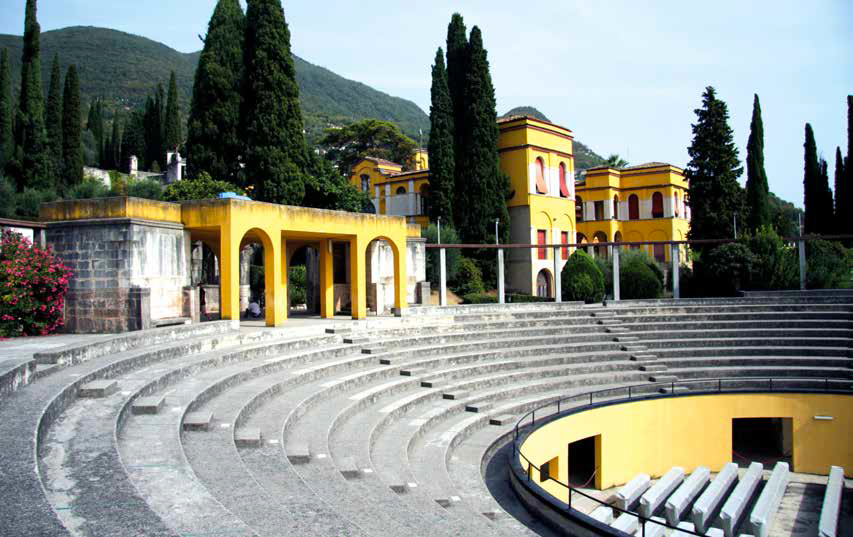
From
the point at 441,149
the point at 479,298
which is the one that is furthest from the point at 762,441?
the point at 441,149

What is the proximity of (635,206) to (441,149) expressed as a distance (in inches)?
729

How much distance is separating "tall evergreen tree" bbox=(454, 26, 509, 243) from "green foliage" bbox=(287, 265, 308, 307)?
32.5 ft

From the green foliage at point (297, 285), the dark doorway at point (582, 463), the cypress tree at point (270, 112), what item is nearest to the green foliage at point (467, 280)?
the green foliage at point (297, 285)

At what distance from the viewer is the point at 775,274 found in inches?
899

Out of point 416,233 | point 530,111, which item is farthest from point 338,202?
point 530,111

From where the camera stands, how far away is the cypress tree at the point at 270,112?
28.7 metres

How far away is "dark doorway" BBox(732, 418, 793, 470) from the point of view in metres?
16.4

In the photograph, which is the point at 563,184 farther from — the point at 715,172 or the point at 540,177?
the point at 715,172

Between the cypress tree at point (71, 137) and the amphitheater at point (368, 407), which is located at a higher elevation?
the cypress tree at point (71, 137)

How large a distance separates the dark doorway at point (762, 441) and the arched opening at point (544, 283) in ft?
61.2

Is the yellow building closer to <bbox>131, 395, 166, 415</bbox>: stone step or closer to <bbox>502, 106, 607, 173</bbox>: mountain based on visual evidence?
<bbox>131, 395, 166, 415</bbox>: stone step

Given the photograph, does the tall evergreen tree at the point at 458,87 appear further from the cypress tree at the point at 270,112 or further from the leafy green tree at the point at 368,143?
the leafy green tree at the point at 368,143

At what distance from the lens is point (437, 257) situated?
104 feet

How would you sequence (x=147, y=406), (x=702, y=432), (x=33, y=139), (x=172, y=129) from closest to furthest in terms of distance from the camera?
(x=147, y=406), (x=702, y=432), (x=33, y=139), (x=172, y=129)
